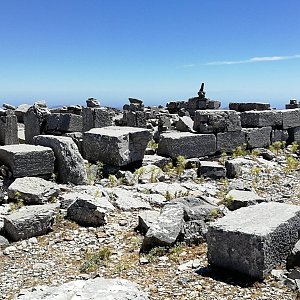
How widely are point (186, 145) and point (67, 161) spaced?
13.9ft

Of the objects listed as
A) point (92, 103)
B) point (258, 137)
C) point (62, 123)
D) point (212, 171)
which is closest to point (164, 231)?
point (212, 171)

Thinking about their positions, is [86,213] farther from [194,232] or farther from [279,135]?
[279,135]

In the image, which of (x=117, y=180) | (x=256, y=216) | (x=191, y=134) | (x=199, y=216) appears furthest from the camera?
(x=191, y=134)

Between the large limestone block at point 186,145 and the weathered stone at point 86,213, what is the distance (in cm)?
499

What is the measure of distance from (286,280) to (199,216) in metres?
2.17

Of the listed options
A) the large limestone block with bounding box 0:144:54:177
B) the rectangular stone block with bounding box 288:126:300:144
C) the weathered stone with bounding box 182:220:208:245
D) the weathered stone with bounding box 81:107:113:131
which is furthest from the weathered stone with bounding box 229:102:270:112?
the weathered stone with bounding box 182:220:208:245

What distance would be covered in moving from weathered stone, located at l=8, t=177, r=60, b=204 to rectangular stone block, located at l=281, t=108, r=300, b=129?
1020 cm

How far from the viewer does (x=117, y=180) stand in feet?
31.7

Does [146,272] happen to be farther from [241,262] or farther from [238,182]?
[238,182]

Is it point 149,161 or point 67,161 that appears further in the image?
point 149,161

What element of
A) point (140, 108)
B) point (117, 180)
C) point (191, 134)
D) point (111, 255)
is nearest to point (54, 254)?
point (111, 255)

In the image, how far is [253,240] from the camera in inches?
192

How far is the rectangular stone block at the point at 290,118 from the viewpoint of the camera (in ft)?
51.2

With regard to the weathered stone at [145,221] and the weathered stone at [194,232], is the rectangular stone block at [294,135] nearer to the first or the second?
the weathered stone at [145,221]
